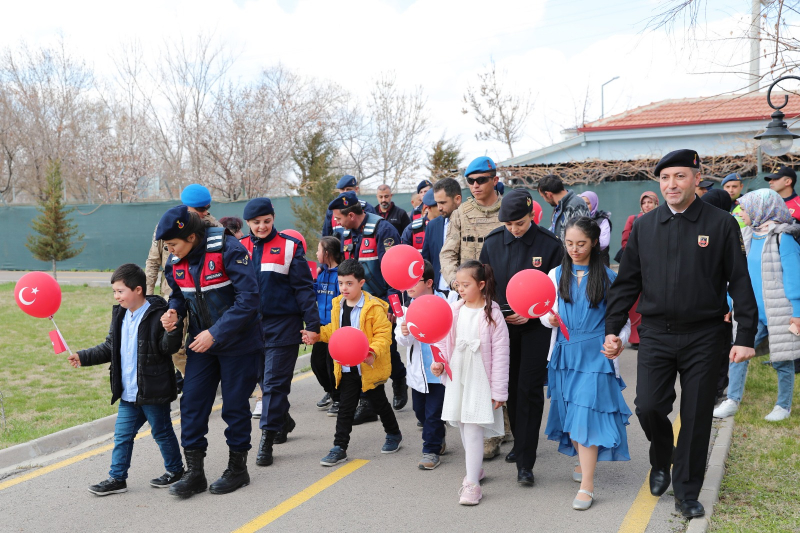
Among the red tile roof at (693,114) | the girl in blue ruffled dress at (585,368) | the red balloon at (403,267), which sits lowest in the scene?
the girl in blue ruffled dress at (585,368)

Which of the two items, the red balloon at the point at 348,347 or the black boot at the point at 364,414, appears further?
the black boot at the point at 364,414

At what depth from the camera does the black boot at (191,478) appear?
4793 millimetres

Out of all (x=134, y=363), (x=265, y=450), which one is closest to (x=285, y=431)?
(x=265, y=450)

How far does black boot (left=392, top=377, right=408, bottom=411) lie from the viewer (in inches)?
286

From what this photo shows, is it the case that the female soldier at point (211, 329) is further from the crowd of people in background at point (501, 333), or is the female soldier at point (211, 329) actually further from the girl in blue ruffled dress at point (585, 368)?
the girl in blue ruffled dress at point (585, 368)

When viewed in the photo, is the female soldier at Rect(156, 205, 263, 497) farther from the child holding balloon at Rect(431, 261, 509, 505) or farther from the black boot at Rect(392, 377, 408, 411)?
the black boot at Rect(392, 377, 408, 411)

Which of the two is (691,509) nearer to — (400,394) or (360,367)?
(360,367)

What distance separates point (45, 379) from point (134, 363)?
4444mm

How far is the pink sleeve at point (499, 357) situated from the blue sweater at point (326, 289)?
2.72 meters

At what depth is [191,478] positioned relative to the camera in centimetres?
482

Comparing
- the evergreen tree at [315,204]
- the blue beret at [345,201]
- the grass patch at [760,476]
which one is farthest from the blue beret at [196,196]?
the evergreen tree at [315,204]

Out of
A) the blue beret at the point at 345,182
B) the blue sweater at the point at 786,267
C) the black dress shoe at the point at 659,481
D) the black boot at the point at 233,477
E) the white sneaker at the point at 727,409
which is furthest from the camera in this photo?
the blue beret at the point at 345,182

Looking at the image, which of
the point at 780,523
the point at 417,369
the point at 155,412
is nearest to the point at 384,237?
the point at 417,369

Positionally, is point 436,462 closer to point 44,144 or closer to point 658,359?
point 658,359
